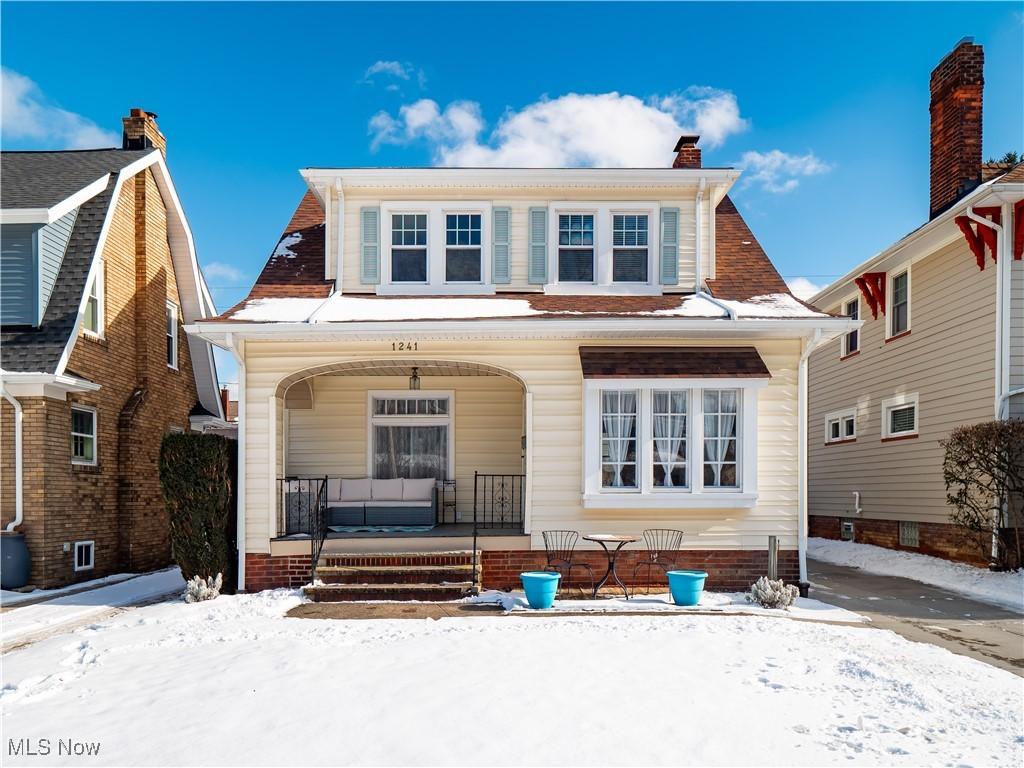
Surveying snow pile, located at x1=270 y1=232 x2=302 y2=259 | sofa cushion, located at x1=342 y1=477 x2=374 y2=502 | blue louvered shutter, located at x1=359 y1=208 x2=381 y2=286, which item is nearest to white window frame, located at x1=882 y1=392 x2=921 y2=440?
sofa cushion, located at x1=342 y1=477 x2=374 y2=502

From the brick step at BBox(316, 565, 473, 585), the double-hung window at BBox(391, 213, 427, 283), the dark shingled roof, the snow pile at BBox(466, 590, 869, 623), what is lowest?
the snow pile at BBox(466, 590, 869, 623)

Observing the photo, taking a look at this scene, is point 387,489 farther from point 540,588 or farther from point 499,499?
point 540,588

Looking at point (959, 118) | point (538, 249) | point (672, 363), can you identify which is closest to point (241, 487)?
point (538, 249)

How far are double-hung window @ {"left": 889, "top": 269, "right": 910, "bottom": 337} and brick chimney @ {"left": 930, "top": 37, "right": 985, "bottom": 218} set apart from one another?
1454 mm

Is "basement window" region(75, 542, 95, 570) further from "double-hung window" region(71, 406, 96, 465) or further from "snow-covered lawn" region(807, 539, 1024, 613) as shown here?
"snow-covered lawn" region(807, 539, 1024, 613)

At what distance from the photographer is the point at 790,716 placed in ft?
15.9

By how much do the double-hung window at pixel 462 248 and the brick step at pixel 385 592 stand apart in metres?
4.65

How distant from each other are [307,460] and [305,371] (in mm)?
2636

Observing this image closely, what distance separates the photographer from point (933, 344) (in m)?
13.5

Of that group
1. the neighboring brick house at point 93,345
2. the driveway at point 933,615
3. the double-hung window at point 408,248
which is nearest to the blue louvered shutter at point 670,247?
the double-hung window at point 408,248

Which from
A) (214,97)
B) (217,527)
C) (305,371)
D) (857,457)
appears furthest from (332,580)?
(857,457)

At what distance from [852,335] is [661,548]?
10178 mm

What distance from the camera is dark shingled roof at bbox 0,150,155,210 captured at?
10844mm

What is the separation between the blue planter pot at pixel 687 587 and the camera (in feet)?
27.9
